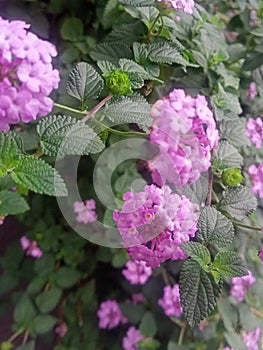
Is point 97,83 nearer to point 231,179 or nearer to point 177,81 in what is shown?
point 231,179

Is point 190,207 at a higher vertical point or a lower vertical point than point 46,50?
lower

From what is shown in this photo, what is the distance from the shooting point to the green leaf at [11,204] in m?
0.87

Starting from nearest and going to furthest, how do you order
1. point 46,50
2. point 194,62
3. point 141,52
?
point 46,50
point 141,52
point 194,62

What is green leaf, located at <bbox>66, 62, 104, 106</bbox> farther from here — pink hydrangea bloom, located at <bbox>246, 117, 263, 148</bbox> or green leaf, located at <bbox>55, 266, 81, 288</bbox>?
green leaf, located at <bbox>55, 266, 81, 288</bbox>

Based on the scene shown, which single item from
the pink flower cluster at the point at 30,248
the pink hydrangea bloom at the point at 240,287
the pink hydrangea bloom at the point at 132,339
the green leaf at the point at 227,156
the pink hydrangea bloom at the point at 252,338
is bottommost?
the pink hydrangea bloom at the point at 132,339

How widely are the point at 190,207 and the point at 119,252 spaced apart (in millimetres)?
493

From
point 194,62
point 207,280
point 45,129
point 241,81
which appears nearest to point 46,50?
point 45,129

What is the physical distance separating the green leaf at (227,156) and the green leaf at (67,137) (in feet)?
0.73

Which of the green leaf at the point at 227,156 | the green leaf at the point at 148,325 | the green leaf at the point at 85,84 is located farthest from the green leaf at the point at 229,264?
the green leaf at the point at 148,325

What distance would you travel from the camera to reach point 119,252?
49.1 inches

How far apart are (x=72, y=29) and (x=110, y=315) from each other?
1.92 ft

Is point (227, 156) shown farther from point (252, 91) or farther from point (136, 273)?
point (136, 273)

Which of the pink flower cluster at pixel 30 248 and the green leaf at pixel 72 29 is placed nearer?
the green leaf at pixel 72 29

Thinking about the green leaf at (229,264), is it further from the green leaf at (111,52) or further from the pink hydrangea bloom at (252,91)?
the pink hydrangea bloom at (252,91)
